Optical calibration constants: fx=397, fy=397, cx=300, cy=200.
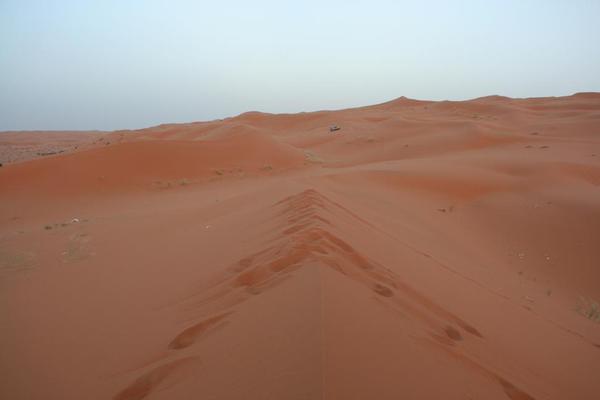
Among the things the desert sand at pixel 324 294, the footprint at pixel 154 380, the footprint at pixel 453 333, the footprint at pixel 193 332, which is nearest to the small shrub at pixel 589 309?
the desert sand at pixel 324 294

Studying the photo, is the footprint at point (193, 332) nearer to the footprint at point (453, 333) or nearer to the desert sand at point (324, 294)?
the desert sand at point (324, 294)

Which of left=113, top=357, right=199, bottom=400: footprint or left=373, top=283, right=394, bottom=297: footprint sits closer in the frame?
left=113, top=357, right=199, bottom=400: footprint

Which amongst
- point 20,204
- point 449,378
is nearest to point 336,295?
point 449,378

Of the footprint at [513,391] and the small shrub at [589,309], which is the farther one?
the small shrub at [589,309]

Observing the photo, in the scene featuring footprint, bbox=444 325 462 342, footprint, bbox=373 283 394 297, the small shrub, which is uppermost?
footprint, bbox=373 283 394 297

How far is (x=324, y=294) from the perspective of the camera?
2533mm

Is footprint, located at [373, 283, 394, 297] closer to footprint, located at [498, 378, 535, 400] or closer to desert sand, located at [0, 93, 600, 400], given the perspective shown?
desert sand, located at [0, 93, 600, 400]

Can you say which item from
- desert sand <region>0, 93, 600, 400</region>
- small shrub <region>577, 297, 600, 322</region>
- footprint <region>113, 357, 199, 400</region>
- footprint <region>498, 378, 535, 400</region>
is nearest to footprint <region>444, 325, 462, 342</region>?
desert sand <region>0, 93, 600, 400</region>

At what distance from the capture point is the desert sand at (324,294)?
2.11m

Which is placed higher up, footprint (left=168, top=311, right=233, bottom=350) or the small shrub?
footprint (left=168, top=311, right=233, bottom=350)

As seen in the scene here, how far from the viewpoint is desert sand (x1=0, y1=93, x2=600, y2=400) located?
6.93 feet

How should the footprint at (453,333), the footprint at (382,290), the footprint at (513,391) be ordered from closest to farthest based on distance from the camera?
the footprint at (513,391) → the footprint at (453,333) → the footprint at (382,290)

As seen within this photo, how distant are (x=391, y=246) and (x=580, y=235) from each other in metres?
4.39

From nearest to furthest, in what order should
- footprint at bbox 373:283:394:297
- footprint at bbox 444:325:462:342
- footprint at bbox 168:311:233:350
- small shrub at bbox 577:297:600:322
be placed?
footprint at bbox 168:311:233:350
footprint at bbox 444:325:462:342
footprint at bbox 373:283:394:297
small shrub at bbox 577:297:600:322
